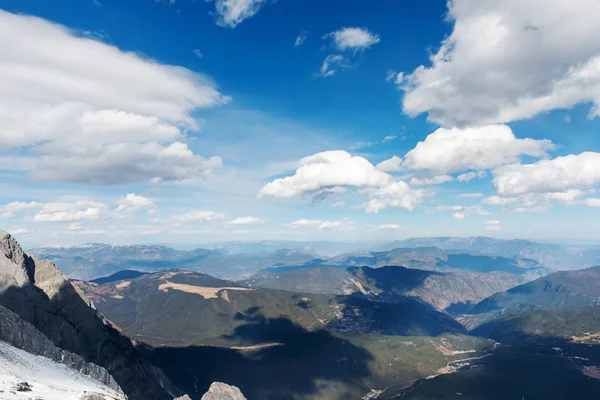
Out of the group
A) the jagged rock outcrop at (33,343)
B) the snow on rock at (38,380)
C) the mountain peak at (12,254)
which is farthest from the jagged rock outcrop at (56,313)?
the snow on rock at (38,380)

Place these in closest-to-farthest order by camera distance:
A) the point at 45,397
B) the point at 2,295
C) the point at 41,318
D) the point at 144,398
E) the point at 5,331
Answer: the point at 45,397 < the point at 5,331 < the point at 2,295 < the point at 41,318 < the point at 144,398

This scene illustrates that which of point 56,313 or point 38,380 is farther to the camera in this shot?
point 56,313

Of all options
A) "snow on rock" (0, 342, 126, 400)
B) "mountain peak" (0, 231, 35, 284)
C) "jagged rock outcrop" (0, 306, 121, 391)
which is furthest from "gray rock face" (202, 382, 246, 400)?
"mountain peak" (0, 231, 35, 284)

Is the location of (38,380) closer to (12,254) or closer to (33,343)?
(33,343)

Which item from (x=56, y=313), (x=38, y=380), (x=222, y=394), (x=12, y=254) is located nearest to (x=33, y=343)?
(x=38, y=380)

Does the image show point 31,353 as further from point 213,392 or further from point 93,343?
point 93,343

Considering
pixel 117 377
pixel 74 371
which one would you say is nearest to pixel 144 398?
pixel 117 377

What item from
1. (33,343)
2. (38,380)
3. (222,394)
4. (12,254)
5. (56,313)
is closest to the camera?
(38,380)

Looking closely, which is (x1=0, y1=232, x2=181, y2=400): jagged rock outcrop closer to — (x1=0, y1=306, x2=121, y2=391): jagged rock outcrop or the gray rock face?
(x1=0, y1=306, x2=121, y2=391): jagged rock outcrop
